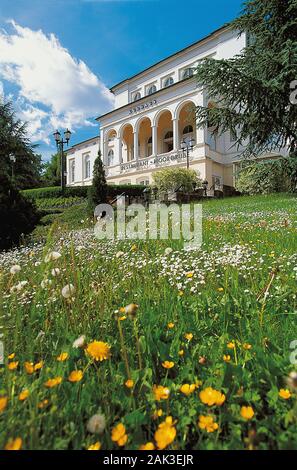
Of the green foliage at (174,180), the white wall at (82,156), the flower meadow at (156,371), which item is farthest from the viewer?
the white wall at (82,156)

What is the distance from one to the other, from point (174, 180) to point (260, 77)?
36.4 feet

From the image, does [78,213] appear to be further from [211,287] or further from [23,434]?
[23,434]

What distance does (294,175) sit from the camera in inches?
445

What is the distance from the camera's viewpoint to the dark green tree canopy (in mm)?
9812

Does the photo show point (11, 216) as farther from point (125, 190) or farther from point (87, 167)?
point (87, 167)

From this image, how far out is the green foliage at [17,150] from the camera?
99.8 feet

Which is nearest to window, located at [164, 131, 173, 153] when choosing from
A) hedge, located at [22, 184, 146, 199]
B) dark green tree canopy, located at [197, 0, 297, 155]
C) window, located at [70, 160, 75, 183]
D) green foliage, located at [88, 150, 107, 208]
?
hedge, located at [22, 184, 146, 199]

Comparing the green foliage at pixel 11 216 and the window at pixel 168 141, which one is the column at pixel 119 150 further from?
the green foliage at pixel 11 216

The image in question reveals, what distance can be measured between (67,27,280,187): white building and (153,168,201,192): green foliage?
3.41m

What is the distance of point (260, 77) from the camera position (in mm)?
10609

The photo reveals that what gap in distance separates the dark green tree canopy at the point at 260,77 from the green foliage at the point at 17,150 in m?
26.2

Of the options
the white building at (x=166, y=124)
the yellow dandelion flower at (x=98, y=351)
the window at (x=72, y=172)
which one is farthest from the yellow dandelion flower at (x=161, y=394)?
the window at (x=72, y=172)
